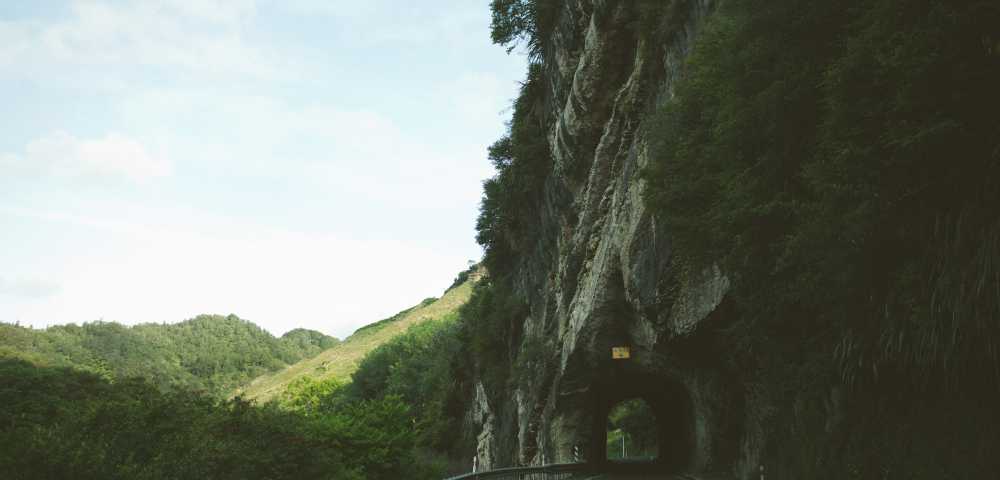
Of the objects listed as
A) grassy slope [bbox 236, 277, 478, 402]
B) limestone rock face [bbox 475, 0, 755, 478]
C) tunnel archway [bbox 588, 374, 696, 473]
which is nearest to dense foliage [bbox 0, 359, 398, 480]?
limestone rock face [bbox 475, 0, 755, 478]

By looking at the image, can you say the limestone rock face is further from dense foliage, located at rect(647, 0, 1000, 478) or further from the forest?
dense foliage, located at rect(647, 0, 1000, 478)

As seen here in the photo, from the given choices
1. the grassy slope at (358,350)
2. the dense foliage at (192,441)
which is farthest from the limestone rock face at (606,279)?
the grassy slope at (358,350)

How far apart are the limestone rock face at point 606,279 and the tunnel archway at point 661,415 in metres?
0.16

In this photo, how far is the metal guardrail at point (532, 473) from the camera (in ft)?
54.7

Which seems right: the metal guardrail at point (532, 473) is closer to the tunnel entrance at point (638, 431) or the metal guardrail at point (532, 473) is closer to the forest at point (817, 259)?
the forest at point (817, 259)

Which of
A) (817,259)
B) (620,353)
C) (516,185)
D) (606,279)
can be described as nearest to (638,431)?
(516,185)

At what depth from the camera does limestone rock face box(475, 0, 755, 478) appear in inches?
910

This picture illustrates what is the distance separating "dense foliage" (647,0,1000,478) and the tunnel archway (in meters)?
16.7

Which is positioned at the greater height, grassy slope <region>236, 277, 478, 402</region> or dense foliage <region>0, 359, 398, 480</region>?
grassy slope <region>236, 277, 478, 402</region>

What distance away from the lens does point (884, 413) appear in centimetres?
1042

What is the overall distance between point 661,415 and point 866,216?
3506cm

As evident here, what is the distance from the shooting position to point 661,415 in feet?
140

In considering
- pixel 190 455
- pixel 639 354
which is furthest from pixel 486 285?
pixel 190 455

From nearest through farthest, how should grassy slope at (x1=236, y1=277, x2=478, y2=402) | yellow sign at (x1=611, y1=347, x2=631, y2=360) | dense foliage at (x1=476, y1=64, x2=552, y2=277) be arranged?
1. yellow sign at (x1=611, y1=347, x2=631, y2=360)
2. dense foliage at (x1=476, y1=64, x2=552, y2=277)
3. grassy slope at (x1=236, y1=277, x2=478, y2=402)
